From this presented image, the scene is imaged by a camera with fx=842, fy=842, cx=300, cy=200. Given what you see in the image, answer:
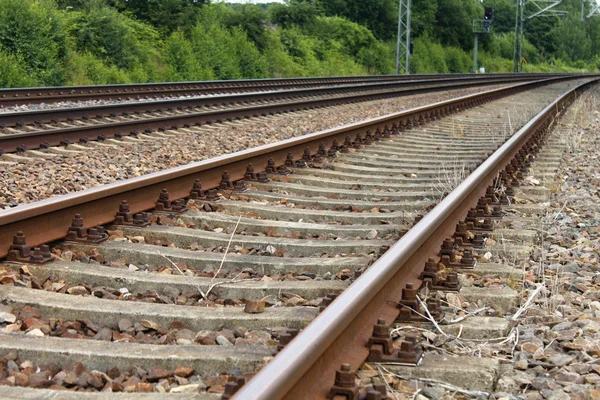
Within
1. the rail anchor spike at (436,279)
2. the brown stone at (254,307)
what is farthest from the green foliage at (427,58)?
the brown stone at (254,307)

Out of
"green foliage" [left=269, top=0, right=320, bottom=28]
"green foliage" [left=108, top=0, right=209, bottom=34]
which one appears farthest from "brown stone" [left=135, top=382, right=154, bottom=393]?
"green foliage" [left=269, top=0, right=320, bottom=28]

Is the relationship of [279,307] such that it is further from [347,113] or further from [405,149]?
[347,113]

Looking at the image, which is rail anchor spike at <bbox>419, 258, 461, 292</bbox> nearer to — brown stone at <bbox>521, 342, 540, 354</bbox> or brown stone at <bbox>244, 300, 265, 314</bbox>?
brown stone at <bbox>521, 342, 540, 354</bbox>

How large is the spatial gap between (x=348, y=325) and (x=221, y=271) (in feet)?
4.68

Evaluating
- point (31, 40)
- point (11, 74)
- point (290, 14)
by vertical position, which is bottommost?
point (11, 74)

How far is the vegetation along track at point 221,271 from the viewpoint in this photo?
3.14 meters

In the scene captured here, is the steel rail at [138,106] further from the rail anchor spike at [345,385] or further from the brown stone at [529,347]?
the rail anchor spike at [345,385]

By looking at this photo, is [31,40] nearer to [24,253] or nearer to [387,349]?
[24,253]

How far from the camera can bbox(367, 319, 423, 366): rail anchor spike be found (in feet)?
10.7

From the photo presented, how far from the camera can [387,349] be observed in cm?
329

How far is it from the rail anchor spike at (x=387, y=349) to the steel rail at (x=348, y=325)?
0.14ft

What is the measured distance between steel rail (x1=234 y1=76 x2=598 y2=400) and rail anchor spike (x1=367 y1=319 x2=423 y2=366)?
41 millimetres

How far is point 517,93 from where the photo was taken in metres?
25.3

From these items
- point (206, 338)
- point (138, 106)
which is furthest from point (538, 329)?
point (138, 106)
